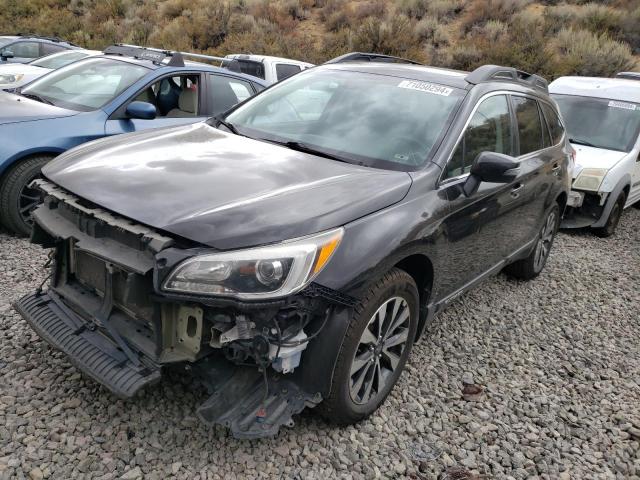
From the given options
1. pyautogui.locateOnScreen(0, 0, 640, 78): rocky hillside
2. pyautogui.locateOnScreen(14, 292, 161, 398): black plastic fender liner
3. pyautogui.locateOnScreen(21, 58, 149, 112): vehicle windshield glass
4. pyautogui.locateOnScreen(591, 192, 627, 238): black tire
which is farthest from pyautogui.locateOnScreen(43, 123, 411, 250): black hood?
pyautogui.locateOnScreen(0, 0, 640, 78): rocky hillside

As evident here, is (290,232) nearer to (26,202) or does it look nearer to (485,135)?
(485,135)

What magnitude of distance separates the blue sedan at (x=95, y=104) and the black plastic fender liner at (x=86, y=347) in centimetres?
179

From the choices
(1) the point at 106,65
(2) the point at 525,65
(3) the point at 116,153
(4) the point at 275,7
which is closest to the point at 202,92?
(1) the point at 106,65

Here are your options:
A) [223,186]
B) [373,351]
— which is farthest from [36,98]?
[373,351]

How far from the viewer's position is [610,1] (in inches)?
791

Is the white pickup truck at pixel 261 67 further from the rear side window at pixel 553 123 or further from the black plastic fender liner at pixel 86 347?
the black plastic fender liner at pixel 86 347

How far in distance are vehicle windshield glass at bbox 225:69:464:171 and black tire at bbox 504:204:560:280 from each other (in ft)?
6.88

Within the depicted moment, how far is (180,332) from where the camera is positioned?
A: 7.98 feet

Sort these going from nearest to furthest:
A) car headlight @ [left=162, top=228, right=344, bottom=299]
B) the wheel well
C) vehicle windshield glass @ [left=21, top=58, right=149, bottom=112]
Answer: car headlight @ [left=162, top=228, right=344, bottom=299] < the wheel well < vehicle windshield glass @ [left=21, top=58, right=149, bottom=112]

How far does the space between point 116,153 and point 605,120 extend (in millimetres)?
7170

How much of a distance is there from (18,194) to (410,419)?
3599mm

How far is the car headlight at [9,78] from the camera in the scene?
8818 mm

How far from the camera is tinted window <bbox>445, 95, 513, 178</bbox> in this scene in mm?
3340

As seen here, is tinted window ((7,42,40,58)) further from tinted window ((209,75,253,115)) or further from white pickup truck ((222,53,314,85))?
tinted window ((209,75,253,115))
